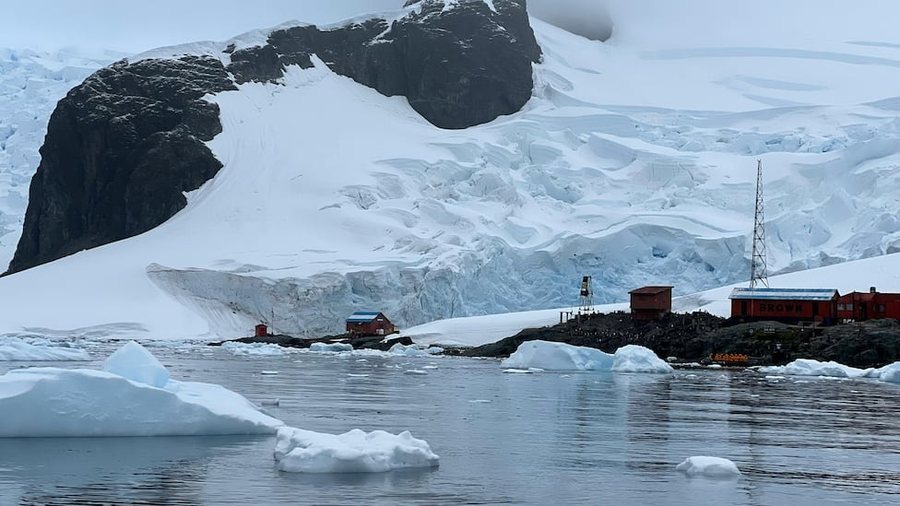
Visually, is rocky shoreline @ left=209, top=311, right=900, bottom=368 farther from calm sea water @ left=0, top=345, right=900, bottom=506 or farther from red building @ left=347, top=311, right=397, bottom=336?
calm sea water @ left=0, top=345, right=900, bottom=506

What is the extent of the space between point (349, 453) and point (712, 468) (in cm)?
508

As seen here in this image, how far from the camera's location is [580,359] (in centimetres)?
4912

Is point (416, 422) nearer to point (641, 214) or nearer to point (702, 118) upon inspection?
point (641, 214)

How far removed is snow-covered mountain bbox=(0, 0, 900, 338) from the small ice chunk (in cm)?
5194

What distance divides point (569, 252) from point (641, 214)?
7.60 meters

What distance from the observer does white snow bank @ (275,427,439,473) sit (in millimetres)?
14445

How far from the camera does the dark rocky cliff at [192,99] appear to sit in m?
115

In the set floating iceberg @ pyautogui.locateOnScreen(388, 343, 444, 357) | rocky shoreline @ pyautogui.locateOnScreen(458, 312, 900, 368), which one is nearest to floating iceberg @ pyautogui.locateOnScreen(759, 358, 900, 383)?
rocky shoreline @ pyautogui.locateOnScreen(458, 312, 900, 368)

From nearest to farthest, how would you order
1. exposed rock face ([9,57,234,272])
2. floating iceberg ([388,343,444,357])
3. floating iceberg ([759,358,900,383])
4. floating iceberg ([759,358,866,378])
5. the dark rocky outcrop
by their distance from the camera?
1. floating iceberg ([759,358,900,383])
2. floating iceberg ([759,358,866,378])
3. floating iceberg ([388,343,444,357])
4. the dark rocky outcrop
5. exposed rock face ([9,57,234,272])

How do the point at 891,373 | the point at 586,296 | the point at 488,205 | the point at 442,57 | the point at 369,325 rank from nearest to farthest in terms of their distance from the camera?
the point at 891,373 < the point at 586,296 < the point at 369,325 < the point at 488,205 < the point at 442,57

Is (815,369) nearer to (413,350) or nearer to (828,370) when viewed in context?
(828,370)

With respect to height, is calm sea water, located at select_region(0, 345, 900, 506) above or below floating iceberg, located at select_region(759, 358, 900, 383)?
below

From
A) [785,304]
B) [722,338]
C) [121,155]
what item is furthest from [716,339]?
[121,155]

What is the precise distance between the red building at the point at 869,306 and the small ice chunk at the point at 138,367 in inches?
1888
